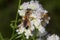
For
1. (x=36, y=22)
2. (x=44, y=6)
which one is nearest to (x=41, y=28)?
(x=36, y=22)

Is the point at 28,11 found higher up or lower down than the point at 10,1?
higher up

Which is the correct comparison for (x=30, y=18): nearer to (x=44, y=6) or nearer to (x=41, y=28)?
(x=41, y=28)

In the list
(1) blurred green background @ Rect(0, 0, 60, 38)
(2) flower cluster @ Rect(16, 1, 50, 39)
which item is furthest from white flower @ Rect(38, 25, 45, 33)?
(1) blurred green background @ Rect(0, 0, 60, 38)

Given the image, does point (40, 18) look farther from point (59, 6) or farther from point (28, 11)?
point (59, 6)

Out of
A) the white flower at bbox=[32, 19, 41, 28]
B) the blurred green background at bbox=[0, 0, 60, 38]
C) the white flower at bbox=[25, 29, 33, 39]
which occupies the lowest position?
the blurred green background at bbox=[0, 0, 60, 38]

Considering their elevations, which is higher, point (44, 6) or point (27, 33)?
point (27, 33)

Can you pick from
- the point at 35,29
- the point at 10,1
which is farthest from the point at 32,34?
the point at 10,1

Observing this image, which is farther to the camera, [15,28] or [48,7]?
[48,7]

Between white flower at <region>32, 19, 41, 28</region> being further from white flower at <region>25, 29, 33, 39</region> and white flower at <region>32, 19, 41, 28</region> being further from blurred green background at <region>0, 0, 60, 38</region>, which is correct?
blurred green background at <region>0, 0, 60, 38</region>
